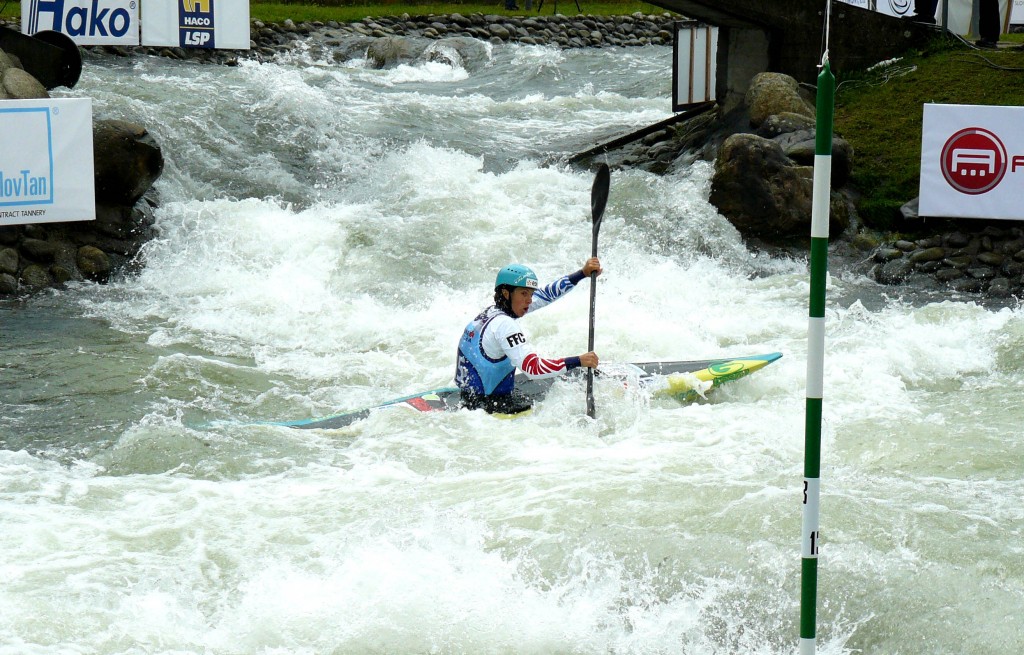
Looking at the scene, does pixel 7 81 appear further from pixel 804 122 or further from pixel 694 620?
pixel 694 620

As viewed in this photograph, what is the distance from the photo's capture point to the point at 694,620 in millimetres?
4246

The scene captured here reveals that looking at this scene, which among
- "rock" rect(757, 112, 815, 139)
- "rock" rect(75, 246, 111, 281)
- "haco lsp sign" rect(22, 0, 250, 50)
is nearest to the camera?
"rock" rect(75, 246, 111, 281)

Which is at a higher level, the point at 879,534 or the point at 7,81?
the point at 7,81

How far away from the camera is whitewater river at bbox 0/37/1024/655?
426 cm

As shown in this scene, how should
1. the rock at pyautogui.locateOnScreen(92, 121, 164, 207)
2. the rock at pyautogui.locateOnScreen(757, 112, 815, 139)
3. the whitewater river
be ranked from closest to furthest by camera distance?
the whitewater river
the rock at pyautogui.locateOnScreen(92, 121, 164, 207)
the rock at pyautogui.locateOnScreen(757, 112, 815, 139)

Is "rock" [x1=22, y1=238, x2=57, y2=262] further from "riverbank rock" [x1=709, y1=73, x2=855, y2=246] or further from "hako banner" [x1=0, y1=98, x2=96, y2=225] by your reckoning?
"riverbank rock" [x1=709, y1=73, x2=855, y2=246]

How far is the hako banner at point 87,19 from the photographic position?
1380cm

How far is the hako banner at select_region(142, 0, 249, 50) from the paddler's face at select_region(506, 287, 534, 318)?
35.0ft

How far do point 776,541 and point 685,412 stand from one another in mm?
1900

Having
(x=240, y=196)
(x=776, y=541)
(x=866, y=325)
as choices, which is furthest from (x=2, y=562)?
(x=240, y=196)

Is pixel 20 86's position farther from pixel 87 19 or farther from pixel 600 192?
pixel 600 192

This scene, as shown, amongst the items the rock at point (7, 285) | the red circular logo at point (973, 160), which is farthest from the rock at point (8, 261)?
the red circular logo at point (973, 160)

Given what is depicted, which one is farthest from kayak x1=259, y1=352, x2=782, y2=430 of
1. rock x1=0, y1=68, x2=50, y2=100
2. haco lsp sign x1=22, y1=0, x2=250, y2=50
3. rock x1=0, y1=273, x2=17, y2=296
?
haco lsp sign x1=22, y1=0, x2=250, y2=50

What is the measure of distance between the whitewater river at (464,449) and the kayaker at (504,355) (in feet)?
0.67
